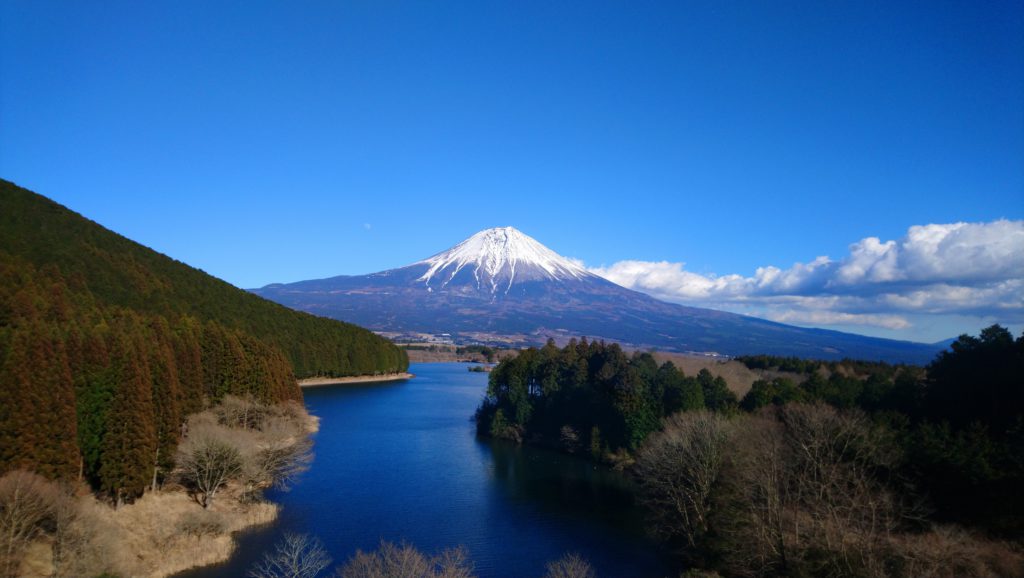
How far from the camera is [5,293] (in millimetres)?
18531

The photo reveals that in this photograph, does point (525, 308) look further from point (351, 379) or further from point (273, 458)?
point (273, 458)

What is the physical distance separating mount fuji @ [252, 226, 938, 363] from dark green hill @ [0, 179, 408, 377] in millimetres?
46643

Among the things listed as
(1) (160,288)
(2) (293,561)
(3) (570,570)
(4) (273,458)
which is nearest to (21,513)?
(2) (293,561)

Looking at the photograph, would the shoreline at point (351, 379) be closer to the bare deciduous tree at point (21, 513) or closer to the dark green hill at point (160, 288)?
the dark green hill at point (160, 288)

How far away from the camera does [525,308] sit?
124m

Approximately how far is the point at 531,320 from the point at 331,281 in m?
58.0

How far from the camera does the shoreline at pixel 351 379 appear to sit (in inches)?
2085

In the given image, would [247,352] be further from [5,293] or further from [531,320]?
[531,320]

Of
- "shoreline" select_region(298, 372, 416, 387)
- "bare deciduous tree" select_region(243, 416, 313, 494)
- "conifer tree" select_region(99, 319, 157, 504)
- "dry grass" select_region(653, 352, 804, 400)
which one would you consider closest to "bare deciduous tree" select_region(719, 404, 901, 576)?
"dry grass" select_region(653, 352, 804, 400)

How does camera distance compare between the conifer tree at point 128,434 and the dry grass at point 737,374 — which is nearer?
the conifer tree at point 128,434

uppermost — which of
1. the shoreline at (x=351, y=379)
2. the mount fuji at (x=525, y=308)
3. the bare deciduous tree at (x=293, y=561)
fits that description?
the mount fuji at (x=525, y=308)

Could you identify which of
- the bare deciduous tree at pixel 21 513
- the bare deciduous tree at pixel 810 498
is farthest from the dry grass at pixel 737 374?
the bare deciduous tree at pixel 21 513

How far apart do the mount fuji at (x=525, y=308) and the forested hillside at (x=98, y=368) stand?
66.9 m

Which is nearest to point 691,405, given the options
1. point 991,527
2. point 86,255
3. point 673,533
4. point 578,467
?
point 578,467
